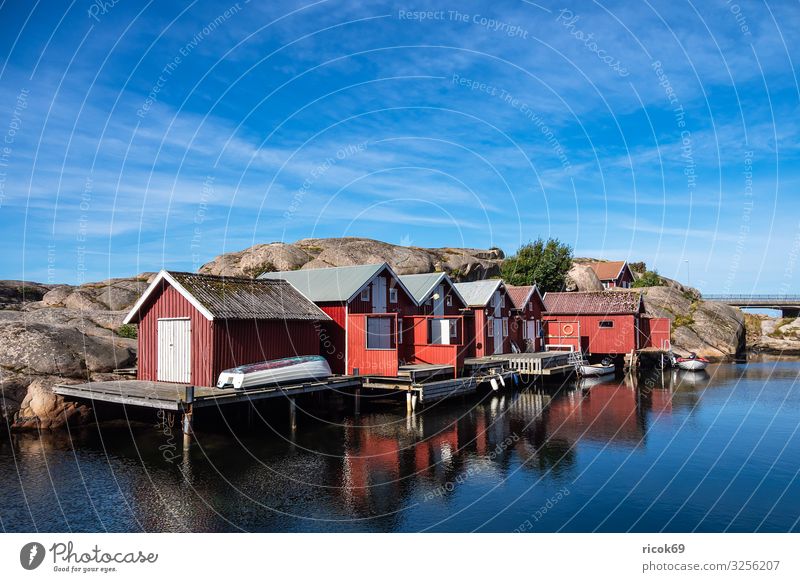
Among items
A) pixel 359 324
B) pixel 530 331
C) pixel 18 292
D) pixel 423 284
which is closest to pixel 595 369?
pixel 530 331

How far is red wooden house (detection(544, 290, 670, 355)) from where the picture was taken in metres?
52.4

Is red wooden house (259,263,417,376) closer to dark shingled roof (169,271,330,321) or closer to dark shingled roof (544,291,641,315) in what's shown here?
dark shingled roof (169,271,330,321)

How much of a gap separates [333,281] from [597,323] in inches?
1121

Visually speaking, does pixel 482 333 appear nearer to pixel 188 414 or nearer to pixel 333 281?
pixel 333 281

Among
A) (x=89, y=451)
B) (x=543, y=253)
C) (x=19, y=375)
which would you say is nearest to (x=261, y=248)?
(x=543, y=253)

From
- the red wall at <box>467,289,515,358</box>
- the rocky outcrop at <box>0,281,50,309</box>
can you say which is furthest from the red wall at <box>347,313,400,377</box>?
the rocky outcrop at <box>0,281,50,309</box>

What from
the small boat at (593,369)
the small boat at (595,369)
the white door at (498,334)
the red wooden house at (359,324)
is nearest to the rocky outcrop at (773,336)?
the small boat at (593,369)

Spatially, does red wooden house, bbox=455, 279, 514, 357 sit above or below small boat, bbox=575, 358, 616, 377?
above

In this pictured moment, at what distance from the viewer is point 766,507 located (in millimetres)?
16500

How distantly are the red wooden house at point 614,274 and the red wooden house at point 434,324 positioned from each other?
49.6 m

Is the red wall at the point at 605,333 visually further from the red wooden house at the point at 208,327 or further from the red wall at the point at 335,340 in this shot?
the red wooden house at the point at 208,327

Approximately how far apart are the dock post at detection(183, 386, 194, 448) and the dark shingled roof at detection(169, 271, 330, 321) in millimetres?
4989
